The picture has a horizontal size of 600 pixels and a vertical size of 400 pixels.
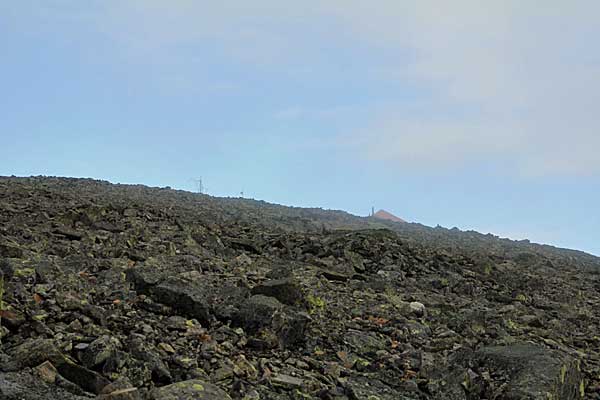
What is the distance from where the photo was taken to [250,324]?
463 centimetres

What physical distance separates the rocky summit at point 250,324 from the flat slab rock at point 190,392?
0.04ft

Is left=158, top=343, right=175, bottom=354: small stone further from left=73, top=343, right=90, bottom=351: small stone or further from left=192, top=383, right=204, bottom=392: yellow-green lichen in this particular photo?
left=192, top=383, right=204, bottom=392: yellow-green lichen

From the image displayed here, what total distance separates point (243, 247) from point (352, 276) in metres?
1.78

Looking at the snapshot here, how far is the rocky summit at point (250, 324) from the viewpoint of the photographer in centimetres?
357

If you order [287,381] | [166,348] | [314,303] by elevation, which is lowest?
[287,381]

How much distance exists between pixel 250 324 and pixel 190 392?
140cm

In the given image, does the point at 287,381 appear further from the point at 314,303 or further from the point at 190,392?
the point at 314,303

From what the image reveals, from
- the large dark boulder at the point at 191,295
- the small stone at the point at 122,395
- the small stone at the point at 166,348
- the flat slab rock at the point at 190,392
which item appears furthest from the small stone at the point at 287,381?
the small stone at the point at 122,395

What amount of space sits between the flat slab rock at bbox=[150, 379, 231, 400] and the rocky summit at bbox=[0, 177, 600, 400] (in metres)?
0.01

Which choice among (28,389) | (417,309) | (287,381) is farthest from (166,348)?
(417,309)

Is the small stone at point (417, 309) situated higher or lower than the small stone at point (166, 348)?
higher

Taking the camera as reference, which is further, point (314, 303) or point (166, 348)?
point (314, 303)

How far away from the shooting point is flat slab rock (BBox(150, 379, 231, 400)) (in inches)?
125

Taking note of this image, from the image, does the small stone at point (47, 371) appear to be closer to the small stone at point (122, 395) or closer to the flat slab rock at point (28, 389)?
the flat slab rock at point (28, 389)
